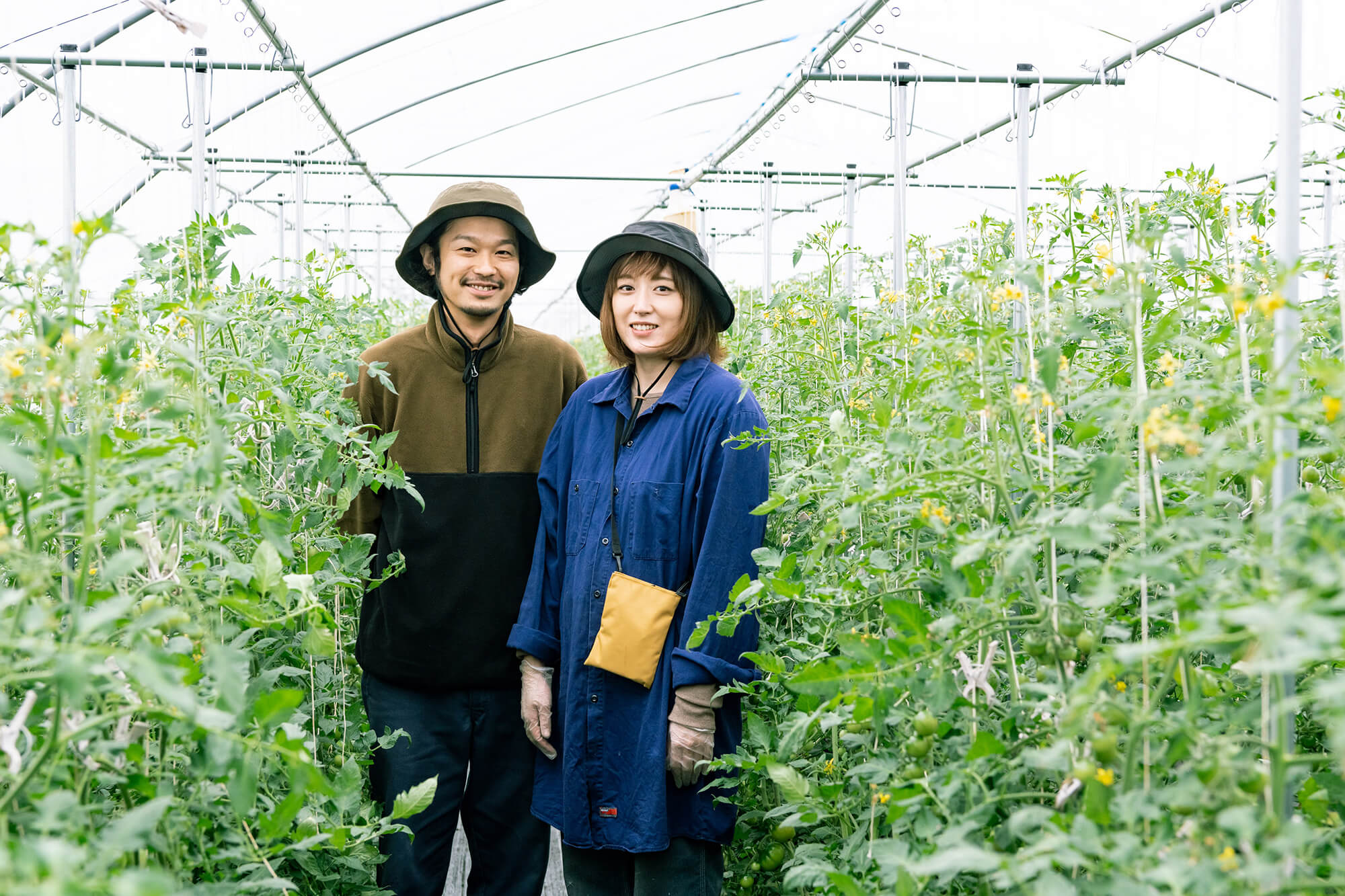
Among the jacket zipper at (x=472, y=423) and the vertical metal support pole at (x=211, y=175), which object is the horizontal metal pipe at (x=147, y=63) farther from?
the jacket zipper at (x=472, y=423)

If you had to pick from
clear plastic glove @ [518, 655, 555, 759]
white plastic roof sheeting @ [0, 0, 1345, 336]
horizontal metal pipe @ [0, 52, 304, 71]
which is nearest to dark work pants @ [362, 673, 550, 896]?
clear plastic glove @ [518, 655, 555, 759]

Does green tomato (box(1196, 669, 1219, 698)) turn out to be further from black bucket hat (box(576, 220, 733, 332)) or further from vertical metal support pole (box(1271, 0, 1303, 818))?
black bucket hat (box(576, 220, 733, 332))

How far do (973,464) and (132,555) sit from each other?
912 mm

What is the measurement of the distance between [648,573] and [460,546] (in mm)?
509

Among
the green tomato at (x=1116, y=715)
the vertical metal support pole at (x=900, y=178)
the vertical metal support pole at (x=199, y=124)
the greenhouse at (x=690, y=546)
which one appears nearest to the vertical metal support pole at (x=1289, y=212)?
the greenhouse at (x=690, y=546)

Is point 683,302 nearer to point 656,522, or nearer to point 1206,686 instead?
point 656,522

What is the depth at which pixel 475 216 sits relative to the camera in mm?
2520

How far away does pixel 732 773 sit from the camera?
7.70ft

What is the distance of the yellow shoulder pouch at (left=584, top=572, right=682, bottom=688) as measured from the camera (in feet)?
6.73

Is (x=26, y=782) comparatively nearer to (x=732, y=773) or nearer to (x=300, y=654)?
(x=300, y=654)

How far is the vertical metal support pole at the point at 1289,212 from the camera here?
3.45 ft

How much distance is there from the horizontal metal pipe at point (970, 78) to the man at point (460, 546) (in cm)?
200

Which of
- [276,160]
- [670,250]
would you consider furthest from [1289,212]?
[276,160]

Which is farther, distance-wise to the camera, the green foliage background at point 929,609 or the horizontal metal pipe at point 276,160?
the horizontal metal pipe at point 276,160
